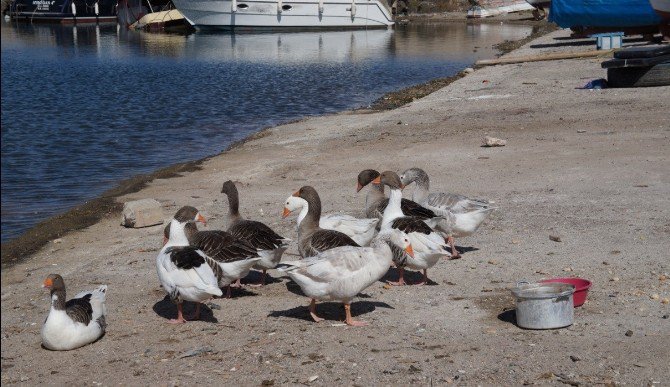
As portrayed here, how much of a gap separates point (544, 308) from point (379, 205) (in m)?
3.40

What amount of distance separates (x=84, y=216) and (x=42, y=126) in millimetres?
11633

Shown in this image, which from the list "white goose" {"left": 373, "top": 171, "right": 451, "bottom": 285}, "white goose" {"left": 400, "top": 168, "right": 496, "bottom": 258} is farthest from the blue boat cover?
"white goose" {"left": 373, "top": 171, "right": 451, "bottom": 285}

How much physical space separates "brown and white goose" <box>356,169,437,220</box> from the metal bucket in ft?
8.13

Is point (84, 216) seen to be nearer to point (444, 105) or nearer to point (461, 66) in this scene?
point (444, 105)

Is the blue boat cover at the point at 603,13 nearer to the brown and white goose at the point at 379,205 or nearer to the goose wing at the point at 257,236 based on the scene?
the brown and white goose at the point at 379,205

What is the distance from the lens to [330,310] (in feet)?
30.3

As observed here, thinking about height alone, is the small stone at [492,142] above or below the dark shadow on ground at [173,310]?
above

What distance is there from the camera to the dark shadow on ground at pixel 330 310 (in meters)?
8.95

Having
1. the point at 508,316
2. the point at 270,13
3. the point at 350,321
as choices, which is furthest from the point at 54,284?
the point at 270,13

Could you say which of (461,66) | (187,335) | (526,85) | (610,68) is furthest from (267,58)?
(187,335)

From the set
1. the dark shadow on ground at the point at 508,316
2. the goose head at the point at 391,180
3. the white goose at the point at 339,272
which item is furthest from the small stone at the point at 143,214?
the dark shadow on ground at the point at 508,316

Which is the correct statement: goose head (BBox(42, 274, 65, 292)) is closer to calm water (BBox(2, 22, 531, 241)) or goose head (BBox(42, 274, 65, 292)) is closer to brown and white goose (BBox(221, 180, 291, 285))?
brown and white goose (BBox(221, 180, 291, 285))

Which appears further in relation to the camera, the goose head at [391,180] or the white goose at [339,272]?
the goose head at [391,180]

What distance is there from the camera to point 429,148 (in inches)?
701
